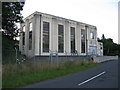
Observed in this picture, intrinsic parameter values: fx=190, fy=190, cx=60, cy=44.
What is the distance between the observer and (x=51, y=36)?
38938mm

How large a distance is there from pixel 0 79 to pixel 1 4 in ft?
38.8

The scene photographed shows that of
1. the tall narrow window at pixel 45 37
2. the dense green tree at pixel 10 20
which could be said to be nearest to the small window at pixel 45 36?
the tall narrow window at pixel 45 37

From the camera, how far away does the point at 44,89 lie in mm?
10141

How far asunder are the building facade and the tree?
5.48 metres

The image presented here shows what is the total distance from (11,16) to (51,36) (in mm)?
14145

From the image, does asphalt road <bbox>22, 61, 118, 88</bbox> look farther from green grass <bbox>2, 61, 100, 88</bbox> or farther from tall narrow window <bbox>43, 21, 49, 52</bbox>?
tall narrow window <bbox>43, 21, 49, 52</bbox>

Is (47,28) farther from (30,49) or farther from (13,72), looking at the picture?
(13,72)

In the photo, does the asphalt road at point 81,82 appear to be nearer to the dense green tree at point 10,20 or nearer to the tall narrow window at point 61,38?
the dense green tree at point 10,20

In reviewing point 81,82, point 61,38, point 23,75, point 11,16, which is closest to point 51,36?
point 61,38

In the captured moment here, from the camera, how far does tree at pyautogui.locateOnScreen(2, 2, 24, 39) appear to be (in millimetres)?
24984

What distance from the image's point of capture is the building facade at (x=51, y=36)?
3694cm

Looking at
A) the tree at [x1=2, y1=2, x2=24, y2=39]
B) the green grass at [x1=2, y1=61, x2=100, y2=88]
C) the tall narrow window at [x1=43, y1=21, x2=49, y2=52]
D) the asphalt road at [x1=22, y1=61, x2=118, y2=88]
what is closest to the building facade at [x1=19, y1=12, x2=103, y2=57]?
the tall narrow window at [x1=43, y1=21, x2=49, y2=52]

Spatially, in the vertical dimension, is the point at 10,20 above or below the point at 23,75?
above

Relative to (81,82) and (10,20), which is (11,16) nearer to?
(10,20)
